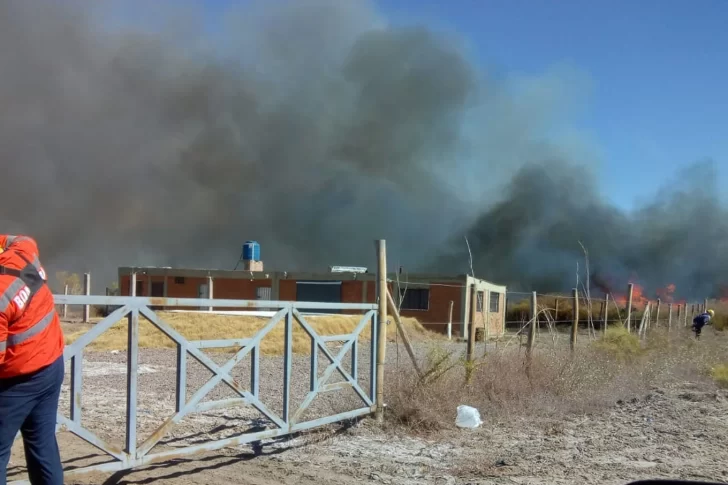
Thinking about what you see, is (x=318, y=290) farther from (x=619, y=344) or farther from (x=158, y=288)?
(x=619, y=344)

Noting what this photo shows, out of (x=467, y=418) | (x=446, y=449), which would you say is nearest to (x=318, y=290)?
(x=467, y=418)

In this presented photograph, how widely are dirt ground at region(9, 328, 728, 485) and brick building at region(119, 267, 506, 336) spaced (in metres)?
17.8

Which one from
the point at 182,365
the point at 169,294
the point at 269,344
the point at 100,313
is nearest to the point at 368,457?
the point at 182,365

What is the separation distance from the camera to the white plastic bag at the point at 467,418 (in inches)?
268

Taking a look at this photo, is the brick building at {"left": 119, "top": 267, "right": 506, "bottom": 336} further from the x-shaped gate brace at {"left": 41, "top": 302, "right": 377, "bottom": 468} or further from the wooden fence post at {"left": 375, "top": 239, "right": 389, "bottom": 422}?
the x-shaped gate brace at {"left": 41, "top": 302, "right": 377, "bottom": 468}

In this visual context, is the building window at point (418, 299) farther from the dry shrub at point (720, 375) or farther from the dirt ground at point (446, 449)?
the dirt ground at point (446, 449)

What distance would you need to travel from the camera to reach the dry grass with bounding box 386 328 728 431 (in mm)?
6883

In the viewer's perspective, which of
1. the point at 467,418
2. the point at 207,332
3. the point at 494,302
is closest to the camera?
the point at 467,418

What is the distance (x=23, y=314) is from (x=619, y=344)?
31.5 ft

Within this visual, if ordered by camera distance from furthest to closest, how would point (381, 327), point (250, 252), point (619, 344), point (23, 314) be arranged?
point (250, 252), point (619, 344), point (381, 327), point (23, 314)

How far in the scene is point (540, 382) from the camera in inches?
323

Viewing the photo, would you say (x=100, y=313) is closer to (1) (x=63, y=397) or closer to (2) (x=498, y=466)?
(1) (x=63, y=397)

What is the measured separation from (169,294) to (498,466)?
94.1 feet

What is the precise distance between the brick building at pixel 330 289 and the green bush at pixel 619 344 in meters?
14.2
